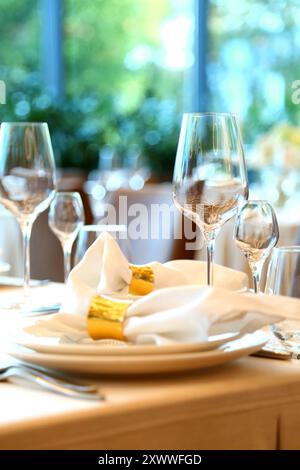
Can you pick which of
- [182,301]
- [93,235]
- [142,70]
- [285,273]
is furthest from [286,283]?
[142,70]

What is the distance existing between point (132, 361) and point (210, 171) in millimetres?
376

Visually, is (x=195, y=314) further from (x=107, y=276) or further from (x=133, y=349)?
(x=107, y=276)

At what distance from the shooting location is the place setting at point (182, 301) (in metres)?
0.98

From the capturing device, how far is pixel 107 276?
1.16 m

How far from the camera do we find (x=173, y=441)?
3.10 ft

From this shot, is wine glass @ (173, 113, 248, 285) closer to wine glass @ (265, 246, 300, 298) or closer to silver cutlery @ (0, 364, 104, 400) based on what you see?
wine glass @ (265, 246, 300, 298)

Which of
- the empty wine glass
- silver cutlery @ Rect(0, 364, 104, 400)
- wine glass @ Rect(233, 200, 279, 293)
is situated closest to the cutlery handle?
silver cutlery @ Rect(0, 364, 104, 400)

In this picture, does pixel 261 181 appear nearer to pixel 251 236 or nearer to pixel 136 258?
pixel 136 258

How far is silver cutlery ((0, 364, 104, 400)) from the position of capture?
0.95m

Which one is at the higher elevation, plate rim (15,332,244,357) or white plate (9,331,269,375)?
plate rim (15,332,244,357)

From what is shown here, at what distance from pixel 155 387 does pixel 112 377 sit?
0.06 metres

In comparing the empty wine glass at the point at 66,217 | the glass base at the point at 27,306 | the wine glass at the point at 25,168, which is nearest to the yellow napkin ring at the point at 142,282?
the glass base at the point at 27,306

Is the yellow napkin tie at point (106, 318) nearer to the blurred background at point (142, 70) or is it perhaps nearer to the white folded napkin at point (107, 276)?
the white folded napkin at point (107, 276)

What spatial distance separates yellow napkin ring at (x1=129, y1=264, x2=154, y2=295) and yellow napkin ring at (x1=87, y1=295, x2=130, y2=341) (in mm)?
167
